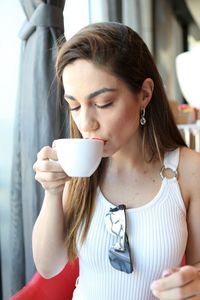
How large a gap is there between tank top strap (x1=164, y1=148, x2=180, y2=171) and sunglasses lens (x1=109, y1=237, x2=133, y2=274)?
0.23m

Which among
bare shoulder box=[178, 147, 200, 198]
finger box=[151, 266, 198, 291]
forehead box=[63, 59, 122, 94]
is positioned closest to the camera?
finger box=[151, 266, 198, 291]

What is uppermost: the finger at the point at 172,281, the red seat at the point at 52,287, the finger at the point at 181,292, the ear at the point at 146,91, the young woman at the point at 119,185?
the ear at the point at 146,91

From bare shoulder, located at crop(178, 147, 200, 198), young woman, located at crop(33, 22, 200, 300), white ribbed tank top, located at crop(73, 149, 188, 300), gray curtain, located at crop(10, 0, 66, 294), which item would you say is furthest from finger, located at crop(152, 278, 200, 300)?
gray curtain, located at crop(10, 0, 66, 294)

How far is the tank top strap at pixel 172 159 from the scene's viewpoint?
0.91 meters

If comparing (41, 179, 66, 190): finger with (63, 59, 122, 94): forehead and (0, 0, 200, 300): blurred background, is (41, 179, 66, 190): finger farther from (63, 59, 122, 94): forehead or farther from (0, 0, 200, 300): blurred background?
(0, 0, 200, 300): blurred background

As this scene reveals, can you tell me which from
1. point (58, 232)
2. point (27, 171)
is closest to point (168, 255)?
point (58, 232)

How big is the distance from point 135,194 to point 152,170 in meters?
0.09

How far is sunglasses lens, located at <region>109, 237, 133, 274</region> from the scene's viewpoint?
82 centimetres

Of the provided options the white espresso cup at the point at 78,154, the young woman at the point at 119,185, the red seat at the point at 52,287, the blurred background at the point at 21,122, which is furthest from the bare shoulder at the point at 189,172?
the blurred background at the point at 21,122

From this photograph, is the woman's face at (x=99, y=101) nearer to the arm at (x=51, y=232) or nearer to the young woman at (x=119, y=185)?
the young woman at (x=119, y=185)

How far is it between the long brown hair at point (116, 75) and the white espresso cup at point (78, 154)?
0.63 ft

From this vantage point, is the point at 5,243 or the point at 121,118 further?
the point at 5,243

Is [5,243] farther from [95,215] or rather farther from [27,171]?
[95,215]

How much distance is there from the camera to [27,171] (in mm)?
1443
